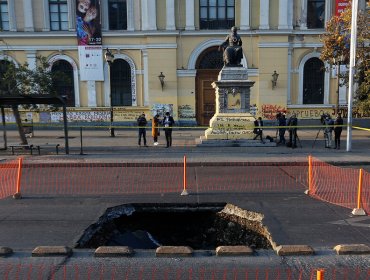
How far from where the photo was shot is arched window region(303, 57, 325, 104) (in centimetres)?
2908

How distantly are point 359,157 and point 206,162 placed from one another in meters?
6.43

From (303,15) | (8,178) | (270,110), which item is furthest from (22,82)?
(303,15)

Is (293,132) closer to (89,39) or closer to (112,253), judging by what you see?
(112,253)

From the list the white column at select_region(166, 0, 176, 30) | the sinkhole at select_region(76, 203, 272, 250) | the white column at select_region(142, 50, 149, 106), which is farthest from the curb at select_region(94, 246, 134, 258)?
the white column at select_region(166, 0, 176, 30)

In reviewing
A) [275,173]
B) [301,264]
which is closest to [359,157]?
[275,173]

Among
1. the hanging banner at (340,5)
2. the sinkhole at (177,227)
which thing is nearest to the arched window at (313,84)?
the hanging banner at (340,5)

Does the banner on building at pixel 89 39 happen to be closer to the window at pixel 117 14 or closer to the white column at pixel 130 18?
the window at pixel 117 14

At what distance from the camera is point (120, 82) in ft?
96.6

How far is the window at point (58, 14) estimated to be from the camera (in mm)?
28891

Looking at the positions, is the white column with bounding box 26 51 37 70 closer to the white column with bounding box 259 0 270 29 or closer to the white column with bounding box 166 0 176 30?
the white column with bounding box 166 0 176 30

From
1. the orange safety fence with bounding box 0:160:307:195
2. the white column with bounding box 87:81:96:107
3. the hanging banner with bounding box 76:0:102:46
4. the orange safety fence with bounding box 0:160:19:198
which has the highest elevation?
the hanging banner with bounding box 76:0:102:46

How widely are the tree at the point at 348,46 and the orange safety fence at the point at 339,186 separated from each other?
27.1 ft

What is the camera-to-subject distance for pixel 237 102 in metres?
17.8

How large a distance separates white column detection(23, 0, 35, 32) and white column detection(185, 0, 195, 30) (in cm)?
1259
